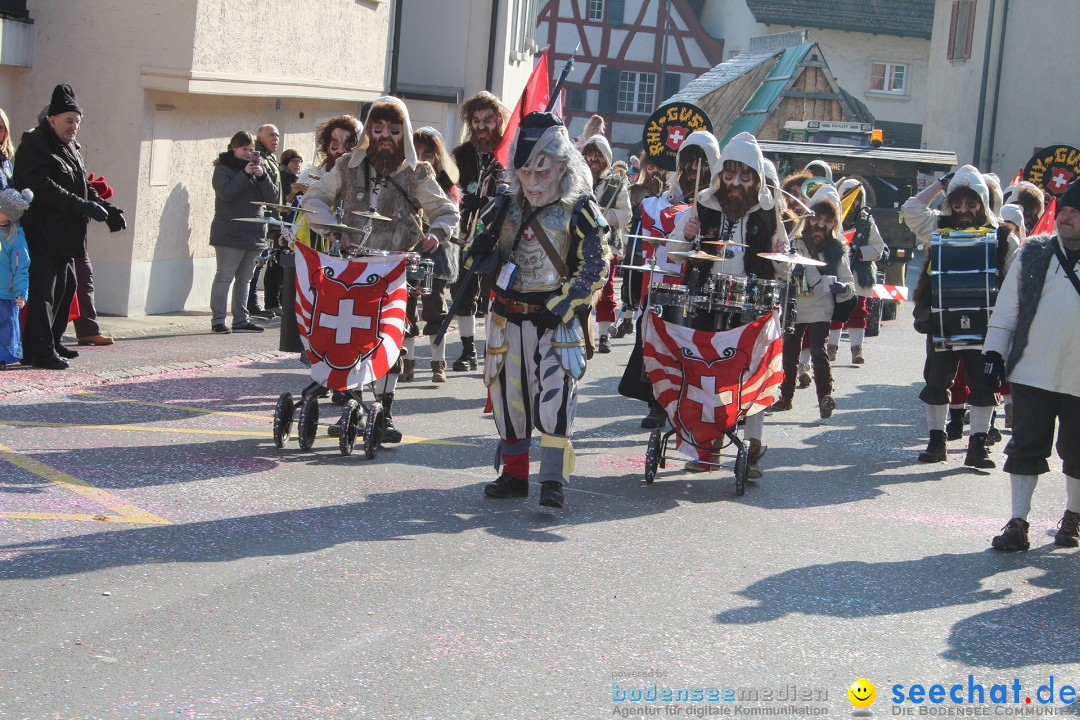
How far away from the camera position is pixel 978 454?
973cm

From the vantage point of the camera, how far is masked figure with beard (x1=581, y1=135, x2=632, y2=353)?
42.5ft

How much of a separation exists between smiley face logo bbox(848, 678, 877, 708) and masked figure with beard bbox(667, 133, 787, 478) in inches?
135

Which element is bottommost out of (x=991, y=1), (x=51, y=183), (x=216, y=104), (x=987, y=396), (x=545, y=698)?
(x=545, y=698)

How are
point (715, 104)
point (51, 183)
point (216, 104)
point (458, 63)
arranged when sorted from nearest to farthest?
point (51, 183), point (216, 104), point (458, 63), point (715, 104)

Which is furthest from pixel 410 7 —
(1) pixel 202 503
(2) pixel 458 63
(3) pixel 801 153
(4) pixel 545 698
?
(4) pixel 545 698

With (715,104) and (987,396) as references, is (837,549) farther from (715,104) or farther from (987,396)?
(715,104)

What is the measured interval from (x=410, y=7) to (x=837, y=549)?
2087 cm

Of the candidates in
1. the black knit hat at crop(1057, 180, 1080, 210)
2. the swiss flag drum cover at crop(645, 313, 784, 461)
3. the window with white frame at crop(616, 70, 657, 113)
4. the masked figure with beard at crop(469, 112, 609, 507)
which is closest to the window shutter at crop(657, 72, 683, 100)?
the window with white frame at crop(616, 70, 657, 113)

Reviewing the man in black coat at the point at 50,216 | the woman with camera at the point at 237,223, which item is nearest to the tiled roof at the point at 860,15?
the woman with camera at the point at 237,223

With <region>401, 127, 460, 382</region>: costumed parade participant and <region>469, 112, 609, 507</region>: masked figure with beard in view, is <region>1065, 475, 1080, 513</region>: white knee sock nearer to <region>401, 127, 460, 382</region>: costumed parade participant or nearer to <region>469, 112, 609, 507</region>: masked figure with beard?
<region>469, 112, 609, 507</region>: masked figure with beard

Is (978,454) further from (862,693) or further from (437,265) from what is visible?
(862,693)

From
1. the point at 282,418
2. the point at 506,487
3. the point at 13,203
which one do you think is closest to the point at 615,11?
the point at 13,203

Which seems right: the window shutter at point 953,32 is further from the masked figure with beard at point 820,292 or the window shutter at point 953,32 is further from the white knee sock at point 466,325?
the white knee sock at point 466,325

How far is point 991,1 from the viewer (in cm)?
3469
